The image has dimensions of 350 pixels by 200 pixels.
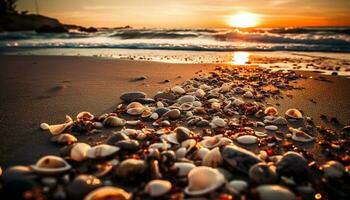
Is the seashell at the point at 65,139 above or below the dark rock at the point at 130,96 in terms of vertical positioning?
below

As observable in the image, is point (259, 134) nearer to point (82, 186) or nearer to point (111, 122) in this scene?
point (111, 122)

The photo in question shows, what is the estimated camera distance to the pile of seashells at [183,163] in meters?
1.55

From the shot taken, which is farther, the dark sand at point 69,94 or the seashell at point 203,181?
the dark sand at point 69,94

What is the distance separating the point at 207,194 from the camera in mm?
1555

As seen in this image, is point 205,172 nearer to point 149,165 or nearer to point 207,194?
point 207,194

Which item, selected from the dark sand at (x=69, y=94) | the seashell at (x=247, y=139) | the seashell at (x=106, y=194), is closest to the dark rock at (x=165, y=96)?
the dark sand at (x=69, y=94)

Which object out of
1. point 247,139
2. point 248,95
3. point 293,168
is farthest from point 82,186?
point 248,95

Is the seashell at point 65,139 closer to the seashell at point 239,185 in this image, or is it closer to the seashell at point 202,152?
the seashell at point 202,152

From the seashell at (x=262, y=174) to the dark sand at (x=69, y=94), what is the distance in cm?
151

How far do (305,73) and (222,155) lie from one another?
16.7ft

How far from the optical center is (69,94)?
409 centimetres

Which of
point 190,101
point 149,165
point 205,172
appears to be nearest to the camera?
point 205,172

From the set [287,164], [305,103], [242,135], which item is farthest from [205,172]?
[305,103]

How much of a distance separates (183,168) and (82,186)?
0.63 m
